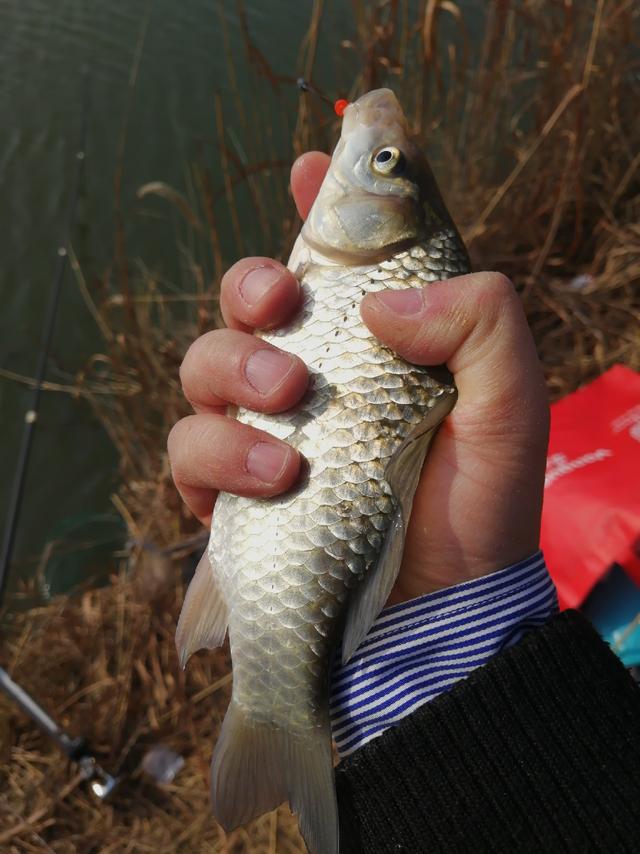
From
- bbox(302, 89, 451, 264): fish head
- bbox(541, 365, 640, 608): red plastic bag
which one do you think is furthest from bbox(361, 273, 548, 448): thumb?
bbox(541, 365, 640, 608): red plastic bag

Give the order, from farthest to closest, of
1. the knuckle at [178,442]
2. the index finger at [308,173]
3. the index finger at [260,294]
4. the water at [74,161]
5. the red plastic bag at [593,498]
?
1. the water at [74,161]
2. the red plastic bag at [593,498]
3. the index finger at [308,173]
4. the knuckle at [178,442]
5. the index finger at [260,294]

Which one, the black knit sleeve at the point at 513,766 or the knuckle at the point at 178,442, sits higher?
the knuckle at the point at 178,442

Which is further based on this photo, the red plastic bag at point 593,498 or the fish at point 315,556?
the red plastic bag at point 593,498

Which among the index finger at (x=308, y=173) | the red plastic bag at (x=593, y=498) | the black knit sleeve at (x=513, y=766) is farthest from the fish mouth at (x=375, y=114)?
the red plastic bag at (x=593, y=498)

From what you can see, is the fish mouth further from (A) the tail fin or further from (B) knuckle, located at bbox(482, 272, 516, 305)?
(A) the tail fin

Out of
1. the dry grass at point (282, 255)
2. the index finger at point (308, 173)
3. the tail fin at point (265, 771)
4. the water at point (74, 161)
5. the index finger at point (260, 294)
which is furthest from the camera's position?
the water at point (74, 161)

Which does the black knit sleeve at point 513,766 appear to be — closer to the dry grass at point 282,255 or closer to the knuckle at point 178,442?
the knuckle at point 178,442

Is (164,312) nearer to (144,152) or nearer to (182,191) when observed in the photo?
(182,191)
